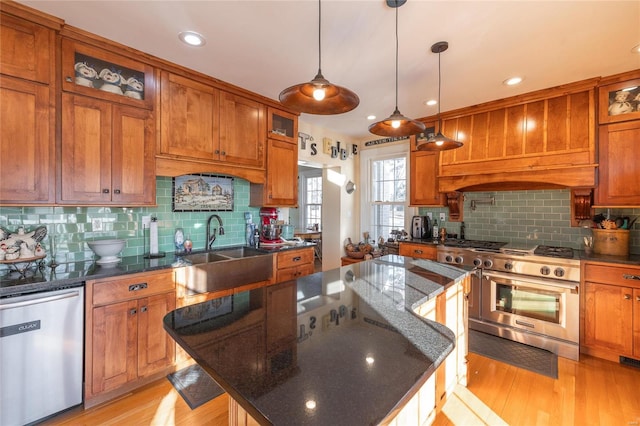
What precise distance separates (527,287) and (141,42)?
407 centimetres

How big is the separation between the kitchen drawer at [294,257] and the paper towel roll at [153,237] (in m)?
1.17

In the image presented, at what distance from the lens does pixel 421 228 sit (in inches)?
160

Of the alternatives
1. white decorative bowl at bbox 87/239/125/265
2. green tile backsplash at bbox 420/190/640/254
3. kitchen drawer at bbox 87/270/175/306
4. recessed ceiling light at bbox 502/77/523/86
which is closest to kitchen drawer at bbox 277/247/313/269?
kitchen drawer at bbox 87/270/175/306

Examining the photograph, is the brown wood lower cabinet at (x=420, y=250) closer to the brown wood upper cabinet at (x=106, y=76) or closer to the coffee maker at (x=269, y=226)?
the coffee maker at (x=269, y=226)

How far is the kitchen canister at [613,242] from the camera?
2.72 m

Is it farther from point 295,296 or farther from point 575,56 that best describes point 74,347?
point 575,56

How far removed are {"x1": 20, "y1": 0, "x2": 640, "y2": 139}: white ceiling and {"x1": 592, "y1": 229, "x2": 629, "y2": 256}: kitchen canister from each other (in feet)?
4.89

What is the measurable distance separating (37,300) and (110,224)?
86cm

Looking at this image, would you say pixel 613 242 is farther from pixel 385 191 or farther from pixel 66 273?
pixel 66 273

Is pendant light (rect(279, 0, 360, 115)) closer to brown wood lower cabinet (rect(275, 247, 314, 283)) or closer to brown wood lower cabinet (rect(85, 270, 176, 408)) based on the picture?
brown wood lower cabinet (rect(85, 270, 176, 408))

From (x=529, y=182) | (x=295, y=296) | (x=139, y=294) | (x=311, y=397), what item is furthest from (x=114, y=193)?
(x=529, y=182)

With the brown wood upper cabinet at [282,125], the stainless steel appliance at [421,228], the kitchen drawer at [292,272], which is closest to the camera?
the kitchen drawer at [292,272]

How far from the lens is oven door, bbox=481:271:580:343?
2.65 metres

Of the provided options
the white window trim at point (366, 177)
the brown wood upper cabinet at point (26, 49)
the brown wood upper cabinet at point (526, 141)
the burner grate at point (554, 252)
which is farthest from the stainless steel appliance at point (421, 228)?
the brown wood upper cabinet at point (26, 49)
